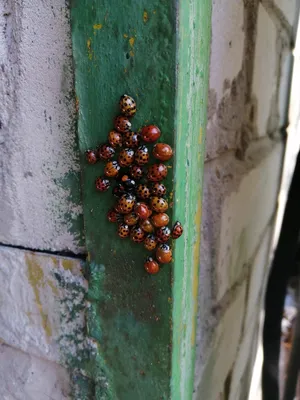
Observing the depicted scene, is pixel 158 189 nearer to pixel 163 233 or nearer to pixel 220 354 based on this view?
pixel 163 233

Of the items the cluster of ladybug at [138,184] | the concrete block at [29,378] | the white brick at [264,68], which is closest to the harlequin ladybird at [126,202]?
the cluster of ladybug at [138,184]

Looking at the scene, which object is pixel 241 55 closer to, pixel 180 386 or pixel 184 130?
pixel 184 130

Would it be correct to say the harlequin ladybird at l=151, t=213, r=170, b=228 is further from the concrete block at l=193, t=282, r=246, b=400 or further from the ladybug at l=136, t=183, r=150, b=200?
the concrete block at l=193, t=282, r=246, b=400

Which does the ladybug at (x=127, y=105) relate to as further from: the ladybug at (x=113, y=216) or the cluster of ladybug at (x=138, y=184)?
the ladybug at (x=113, y=216)

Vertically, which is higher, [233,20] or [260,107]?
[233,20]

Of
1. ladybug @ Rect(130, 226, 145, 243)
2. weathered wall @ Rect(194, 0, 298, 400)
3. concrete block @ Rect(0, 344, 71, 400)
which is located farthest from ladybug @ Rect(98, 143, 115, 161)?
concrete block @ Rect(0, 344, 71, 400)

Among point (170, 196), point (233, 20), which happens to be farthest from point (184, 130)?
point (233, 20)

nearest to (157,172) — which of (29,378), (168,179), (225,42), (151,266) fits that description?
(168,179)
